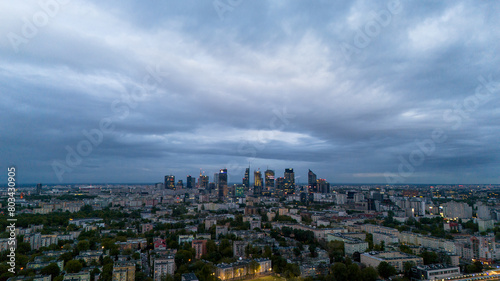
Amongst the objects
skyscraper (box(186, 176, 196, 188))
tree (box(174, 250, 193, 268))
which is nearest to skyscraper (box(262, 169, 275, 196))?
skyscraper (box(186, 176, 196, 188))

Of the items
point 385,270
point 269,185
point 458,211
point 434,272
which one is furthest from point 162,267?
point 269,185

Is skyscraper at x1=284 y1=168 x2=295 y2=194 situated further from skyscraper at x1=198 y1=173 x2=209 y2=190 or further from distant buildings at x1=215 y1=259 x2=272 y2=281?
distant buildings at x1=215 y1=259 x2=272 y2=281

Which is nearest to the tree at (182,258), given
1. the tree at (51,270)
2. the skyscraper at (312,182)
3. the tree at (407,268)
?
the tree at (51,270)

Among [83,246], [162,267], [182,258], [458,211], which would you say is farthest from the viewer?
[458,211]

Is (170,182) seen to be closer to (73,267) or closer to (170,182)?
(170,182)

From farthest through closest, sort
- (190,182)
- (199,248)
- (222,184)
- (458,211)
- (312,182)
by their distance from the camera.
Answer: (190,182), (312,182), (222,184), (458,211), (199,248)

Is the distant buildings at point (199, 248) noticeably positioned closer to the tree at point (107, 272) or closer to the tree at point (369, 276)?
the tree at point (107, 272)

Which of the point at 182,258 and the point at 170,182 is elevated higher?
the point at 170,182
